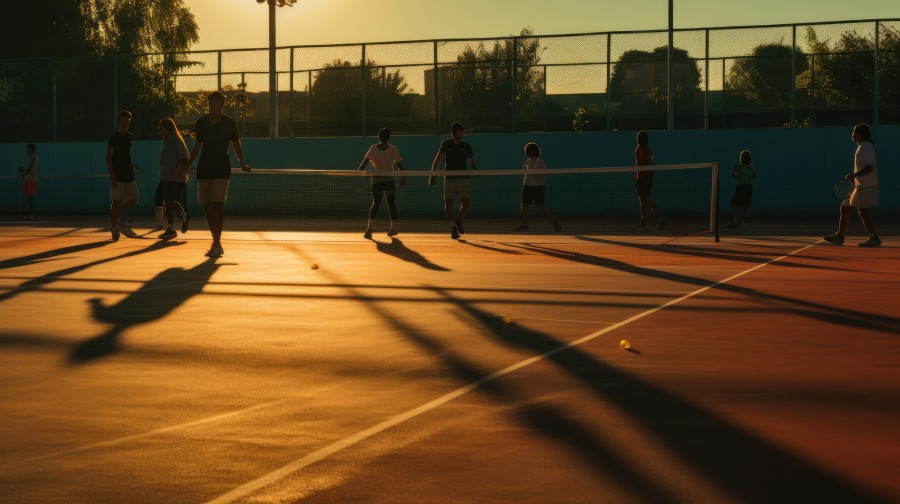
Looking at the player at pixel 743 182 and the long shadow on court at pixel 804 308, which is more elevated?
the player at pixel 743 182

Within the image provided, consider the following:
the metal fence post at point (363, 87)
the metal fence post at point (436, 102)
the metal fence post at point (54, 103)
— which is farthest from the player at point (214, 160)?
the metal fence post at point (54, 103)

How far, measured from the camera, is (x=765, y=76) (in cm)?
2902

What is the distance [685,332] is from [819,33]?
22.1 m

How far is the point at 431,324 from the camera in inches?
359

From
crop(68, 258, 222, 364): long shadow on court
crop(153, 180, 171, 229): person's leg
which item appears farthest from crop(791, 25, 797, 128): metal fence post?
crop(68, 258, 222, 364): long shadow on court

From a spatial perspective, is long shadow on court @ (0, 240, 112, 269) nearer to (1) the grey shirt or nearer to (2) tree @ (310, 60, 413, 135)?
(1) the grey shirt

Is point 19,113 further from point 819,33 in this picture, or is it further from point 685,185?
point 819,33

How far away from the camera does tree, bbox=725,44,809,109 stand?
28.9 meters

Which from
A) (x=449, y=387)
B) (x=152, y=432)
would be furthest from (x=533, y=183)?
(x=152, y=432)

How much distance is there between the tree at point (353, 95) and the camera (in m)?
32.1

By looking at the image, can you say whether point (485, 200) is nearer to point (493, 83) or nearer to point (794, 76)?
point (493, 83)

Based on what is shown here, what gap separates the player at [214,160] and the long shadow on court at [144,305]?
183 centimetres

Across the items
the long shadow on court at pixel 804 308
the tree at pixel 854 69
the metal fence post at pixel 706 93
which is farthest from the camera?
the metal fence post at pixel 706 93

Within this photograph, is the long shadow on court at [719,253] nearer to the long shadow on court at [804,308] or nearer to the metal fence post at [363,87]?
the long shadow on court at [804,308]
